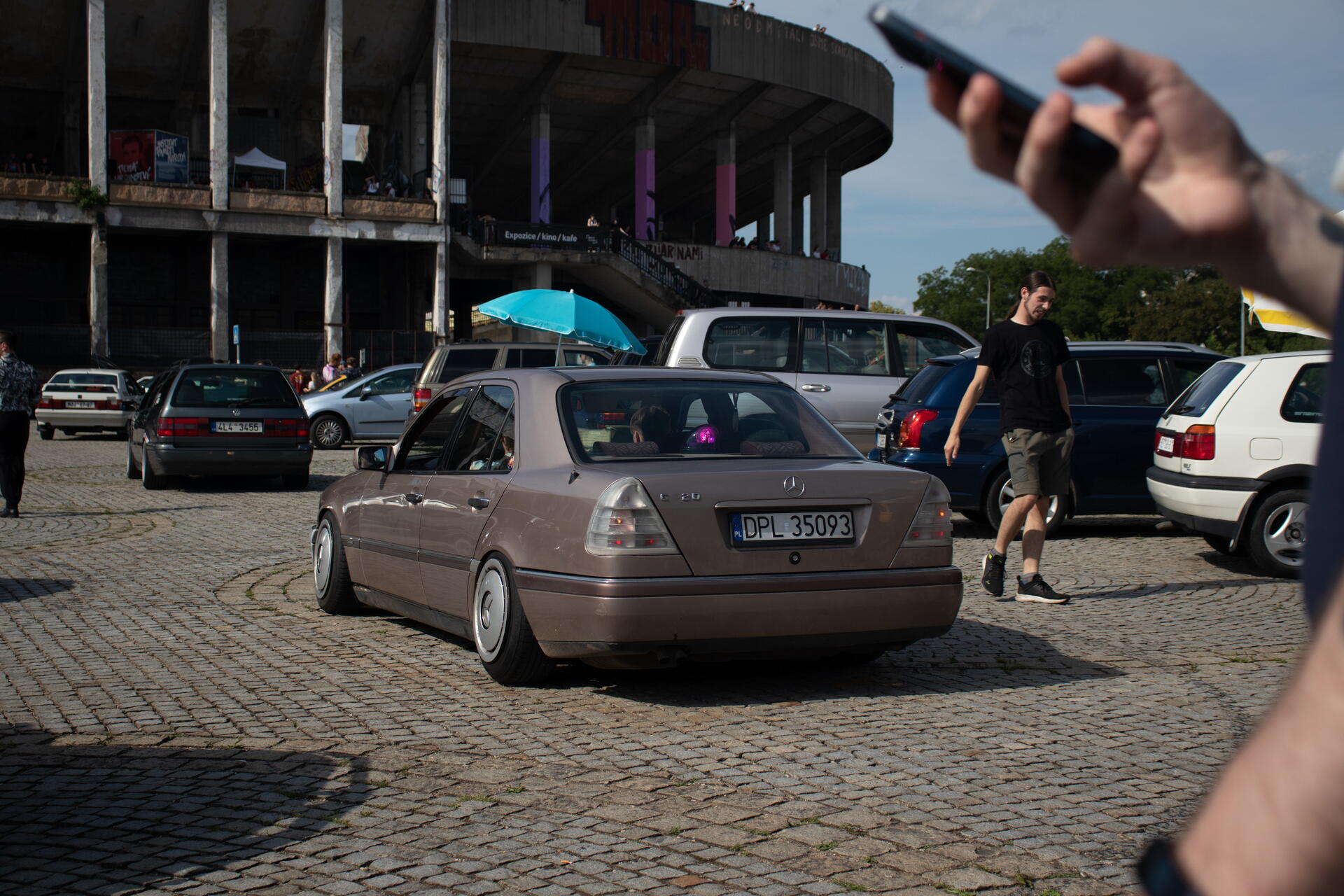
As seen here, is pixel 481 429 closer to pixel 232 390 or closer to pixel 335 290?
pixel 232 390

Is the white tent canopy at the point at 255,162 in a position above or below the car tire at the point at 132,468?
above

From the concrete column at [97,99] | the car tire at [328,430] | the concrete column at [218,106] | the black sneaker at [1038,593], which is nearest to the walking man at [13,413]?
the black sneaker at [1038,593]

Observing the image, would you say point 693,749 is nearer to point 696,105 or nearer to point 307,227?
point 307,227

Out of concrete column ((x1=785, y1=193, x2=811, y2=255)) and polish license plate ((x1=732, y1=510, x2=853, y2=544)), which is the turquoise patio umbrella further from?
concrete column ((x1=785, y1=193, x2=811, y2=255))

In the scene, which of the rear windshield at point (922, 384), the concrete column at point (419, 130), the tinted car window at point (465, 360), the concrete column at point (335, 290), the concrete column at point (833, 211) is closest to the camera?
the rear windshield at point (922, 384)

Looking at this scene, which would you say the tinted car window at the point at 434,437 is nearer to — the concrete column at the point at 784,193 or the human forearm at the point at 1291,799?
the human forearm at the point at 1291,799

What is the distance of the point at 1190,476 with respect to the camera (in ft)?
34.6

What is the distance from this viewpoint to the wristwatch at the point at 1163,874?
3.33 feet

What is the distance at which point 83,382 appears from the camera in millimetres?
30594

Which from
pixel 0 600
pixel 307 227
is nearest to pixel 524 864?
pixel 0 600

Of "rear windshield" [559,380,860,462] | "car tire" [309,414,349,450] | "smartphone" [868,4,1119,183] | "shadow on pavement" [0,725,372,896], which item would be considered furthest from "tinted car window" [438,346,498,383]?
"smartphone" [868,4,1119,183]

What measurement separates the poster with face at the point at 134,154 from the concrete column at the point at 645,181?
18.7 meters

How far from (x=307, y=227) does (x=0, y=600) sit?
36910 millimetres

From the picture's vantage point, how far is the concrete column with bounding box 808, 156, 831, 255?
65819 mm
